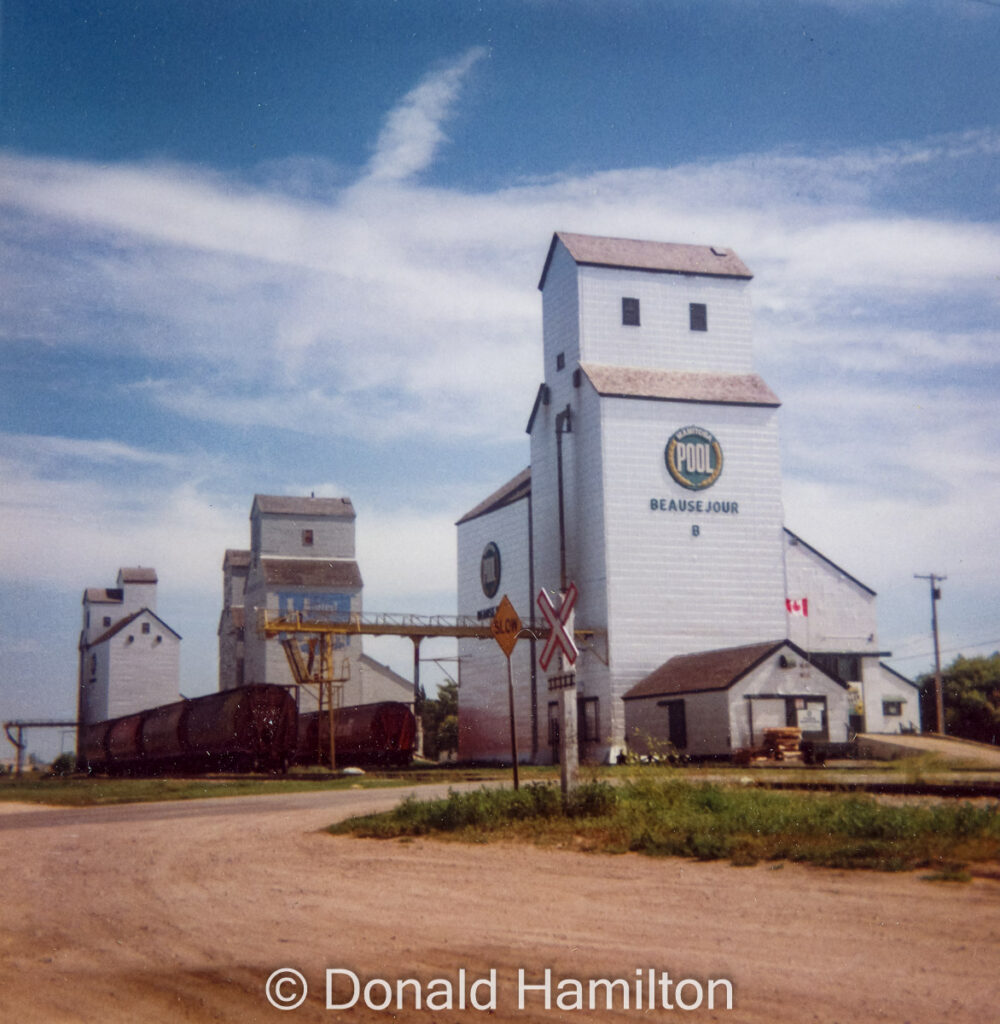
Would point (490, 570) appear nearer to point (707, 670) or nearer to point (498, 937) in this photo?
point (707, 670)

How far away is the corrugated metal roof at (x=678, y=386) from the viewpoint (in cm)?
4425

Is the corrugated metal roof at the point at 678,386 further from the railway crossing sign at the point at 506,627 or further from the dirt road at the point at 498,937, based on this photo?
the dirt road at the point at 498,937

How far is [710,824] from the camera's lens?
1117 cm

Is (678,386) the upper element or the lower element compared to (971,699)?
upper

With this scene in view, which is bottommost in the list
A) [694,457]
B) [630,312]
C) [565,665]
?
[565,665]

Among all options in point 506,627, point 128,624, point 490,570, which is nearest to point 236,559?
point 128,624

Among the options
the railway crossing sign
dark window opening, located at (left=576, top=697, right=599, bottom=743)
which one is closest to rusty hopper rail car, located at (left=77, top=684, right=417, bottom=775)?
dark window opening, located at (left=576, top=697, right=599, bottom=743)

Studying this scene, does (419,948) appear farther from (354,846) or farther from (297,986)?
(354,846)

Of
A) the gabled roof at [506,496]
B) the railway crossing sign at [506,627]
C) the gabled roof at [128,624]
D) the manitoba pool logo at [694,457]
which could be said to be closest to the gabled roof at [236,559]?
the gabled roof at [128,624]

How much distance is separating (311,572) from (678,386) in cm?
2789

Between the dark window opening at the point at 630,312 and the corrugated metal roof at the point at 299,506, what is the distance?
26.6 m

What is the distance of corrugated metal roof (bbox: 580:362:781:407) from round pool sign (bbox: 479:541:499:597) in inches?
468

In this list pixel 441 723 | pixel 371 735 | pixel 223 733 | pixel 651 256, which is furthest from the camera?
pixel 441 723

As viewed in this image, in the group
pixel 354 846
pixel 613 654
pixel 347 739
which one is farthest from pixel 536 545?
pixel 354 846
